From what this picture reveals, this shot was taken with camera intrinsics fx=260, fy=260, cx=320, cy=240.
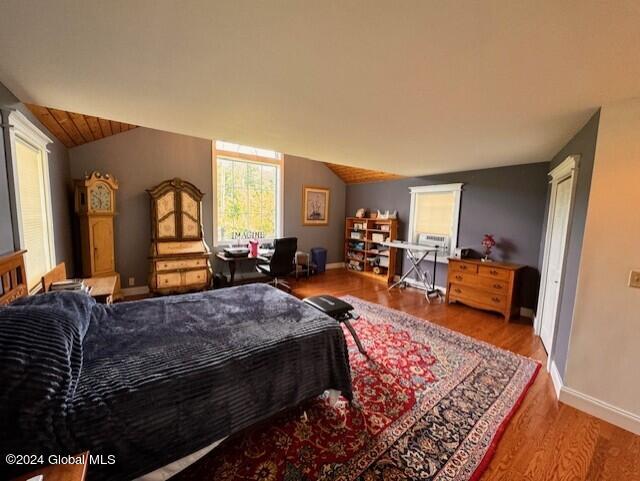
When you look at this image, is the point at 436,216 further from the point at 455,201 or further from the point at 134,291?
the point at 134,291

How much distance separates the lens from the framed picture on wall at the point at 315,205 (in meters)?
6.05

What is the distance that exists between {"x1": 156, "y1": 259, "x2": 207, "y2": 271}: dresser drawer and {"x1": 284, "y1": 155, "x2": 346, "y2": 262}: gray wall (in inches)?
81.3

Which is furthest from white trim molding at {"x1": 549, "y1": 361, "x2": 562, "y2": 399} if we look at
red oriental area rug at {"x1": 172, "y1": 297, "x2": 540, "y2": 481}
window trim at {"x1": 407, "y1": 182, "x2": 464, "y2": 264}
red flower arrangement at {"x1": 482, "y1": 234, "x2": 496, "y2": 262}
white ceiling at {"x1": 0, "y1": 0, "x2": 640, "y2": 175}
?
window trim at {"x1": 407, "y1": 182, "x2": 464, "y2": 264}

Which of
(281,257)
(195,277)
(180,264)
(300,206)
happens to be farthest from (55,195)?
(300,206)

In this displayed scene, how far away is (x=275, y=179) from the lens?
5629 mm

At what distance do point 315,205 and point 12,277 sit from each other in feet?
16.4

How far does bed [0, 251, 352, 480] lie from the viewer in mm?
897

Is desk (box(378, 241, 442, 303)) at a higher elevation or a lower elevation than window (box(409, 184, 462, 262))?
lower

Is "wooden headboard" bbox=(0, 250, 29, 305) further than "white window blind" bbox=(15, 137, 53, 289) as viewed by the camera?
No

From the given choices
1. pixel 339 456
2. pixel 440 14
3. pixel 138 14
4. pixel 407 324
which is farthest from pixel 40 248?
pixel 407 324

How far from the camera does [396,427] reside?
1.70 meters

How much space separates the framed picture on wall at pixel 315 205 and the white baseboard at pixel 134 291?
3.30 meters

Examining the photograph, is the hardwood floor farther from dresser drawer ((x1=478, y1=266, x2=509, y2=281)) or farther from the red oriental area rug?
dresser drawer ((x1=478, y1=266, x2=509, y2=281))

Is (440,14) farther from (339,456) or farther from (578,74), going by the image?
(339,456)
